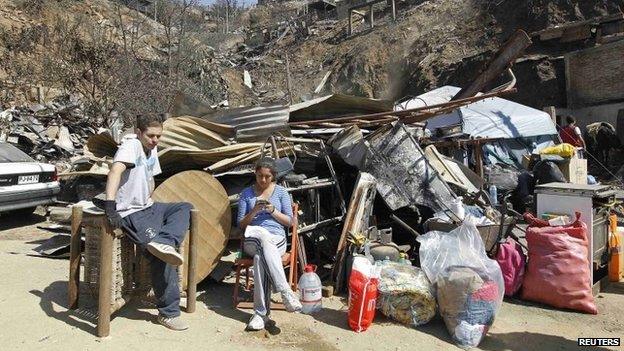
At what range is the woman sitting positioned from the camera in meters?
4.01

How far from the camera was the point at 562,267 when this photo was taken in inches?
175

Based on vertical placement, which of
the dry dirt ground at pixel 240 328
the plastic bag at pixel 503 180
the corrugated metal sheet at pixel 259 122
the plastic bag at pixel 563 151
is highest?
the corrugated metal sheet at pixel 259 122

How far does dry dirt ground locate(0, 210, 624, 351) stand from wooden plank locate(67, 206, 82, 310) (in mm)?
136

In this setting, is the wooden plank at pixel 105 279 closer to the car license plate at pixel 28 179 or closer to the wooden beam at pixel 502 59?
the car license plate at pixel 28 179

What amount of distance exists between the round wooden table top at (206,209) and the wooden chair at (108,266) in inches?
14.9

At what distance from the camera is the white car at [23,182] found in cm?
736

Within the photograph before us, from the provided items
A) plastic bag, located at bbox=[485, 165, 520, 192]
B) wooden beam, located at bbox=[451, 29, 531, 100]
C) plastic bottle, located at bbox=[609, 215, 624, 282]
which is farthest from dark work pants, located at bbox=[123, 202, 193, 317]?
plastic bag, located at bbox=[485, 165, 520, 192]

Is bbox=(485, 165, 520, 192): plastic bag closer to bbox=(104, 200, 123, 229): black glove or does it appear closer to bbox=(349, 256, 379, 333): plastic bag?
bbox=(349, 256, 379, 333): plastic bag

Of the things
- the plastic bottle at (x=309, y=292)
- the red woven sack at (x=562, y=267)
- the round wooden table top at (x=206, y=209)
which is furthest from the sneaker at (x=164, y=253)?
the red woven sack at (x=562, y=267)

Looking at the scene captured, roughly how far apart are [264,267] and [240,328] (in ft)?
1.80

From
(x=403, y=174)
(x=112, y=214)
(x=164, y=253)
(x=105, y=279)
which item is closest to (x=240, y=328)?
(x=164, y=253)

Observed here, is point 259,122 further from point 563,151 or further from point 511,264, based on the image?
point 563,151

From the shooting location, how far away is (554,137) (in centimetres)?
1313

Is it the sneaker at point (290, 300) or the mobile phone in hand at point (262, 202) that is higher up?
the mobile phone in hand at point (262, 202)
